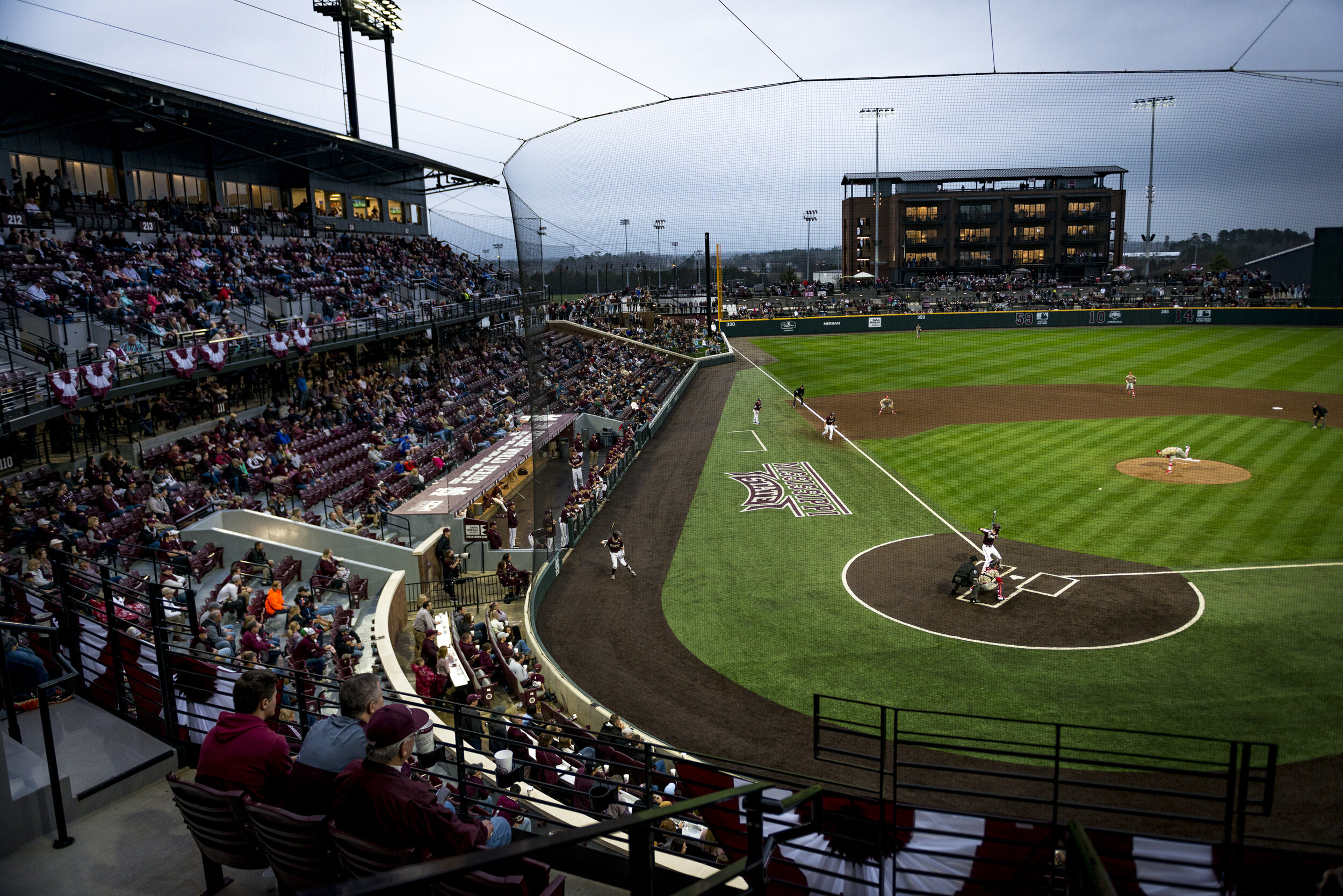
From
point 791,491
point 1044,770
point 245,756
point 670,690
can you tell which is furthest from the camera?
point 791,491

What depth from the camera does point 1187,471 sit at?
24953mm

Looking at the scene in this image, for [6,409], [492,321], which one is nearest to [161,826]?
[6,409]

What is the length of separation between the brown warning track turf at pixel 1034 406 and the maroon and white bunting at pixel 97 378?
81.6 ft

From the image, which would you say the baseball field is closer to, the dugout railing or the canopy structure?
the dugout railing

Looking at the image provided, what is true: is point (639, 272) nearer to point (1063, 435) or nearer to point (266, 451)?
point (1063, 435)

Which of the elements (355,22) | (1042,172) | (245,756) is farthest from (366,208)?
(245,756)

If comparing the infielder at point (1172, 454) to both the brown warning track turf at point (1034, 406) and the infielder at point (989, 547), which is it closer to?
the brown warning track turf at point (1034, 406)

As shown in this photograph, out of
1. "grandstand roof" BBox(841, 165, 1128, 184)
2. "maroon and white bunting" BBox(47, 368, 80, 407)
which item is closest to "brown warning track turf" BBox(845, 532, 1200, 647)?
"grandstand roof" BBox(841, 165, 1128, 184)

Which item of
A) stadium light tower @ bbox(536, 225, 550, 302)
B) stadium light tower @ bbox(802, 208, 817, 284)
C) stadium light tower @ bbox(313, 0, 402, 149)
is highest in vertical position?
stadium light tower @ bbox(313, 0, 402, 149)

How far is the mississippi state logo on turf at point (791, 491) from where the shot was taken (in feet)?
78.3

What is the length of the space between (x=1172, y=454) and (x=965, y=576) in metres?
13.0

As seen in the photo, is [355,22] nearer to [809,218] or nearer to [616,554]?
[809,218]

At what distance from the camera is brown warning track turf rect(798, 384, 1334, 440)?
3316 cm

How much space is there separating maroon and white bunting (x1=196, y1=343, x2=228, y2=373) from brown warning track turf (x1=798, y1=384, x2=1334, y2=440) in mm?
22475
